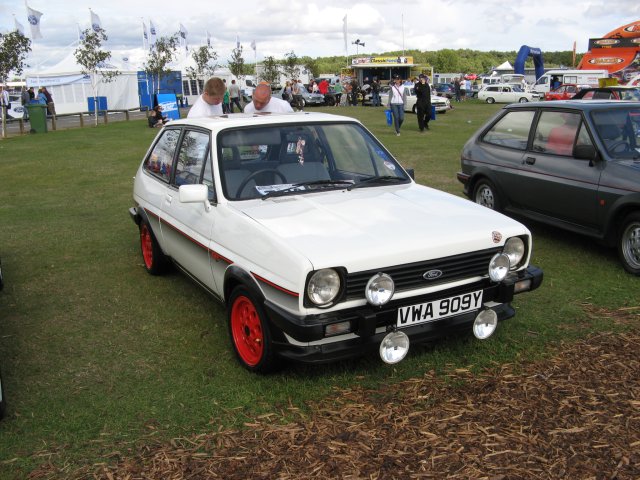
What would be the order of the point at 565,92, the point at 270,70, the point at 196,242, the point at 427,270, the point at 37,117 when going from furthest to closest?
the point at 270,70 < the point at 565,92 < the point at 37,117 < the point at 196,242 < the point at 427,270

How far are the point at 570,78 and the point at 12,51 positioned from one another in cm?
3119

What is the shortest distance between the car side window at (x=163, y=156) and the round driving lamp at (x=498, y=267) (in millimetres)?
2908

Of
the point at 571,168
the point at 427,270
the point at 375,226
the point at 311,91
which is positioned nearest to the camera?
the point at 427,270

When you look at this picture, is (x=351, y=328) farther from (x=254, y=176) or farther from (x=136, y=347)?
(x=136, y=347)

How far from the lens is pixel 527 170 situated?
6.82m

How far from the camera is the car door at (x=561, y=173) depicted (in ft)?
19.9

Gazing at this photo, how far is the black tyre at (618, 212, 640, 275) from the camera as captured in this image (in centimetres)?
568

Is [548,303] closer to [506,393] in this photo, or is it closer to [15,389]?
[506,393]

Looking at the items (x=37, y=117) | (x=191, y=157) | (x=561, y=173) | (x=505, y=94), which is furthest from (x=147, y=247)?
(x=505, y=94)

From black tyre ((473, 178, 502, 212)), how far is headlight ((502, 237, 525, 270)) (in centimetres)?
343

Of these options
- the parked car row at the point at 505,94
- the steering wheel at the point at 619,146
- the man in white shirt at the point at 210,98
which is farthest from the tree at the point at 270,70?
the steering wheel at the point at 619,146

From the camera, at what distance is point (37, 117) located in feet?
78.2

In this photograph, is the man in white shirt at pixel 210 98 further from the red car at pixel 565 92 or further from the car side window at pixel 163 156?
the red car at pixel 565 92

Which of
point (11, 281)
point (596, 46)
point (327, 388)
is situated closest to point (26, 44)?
point (11, 281)
